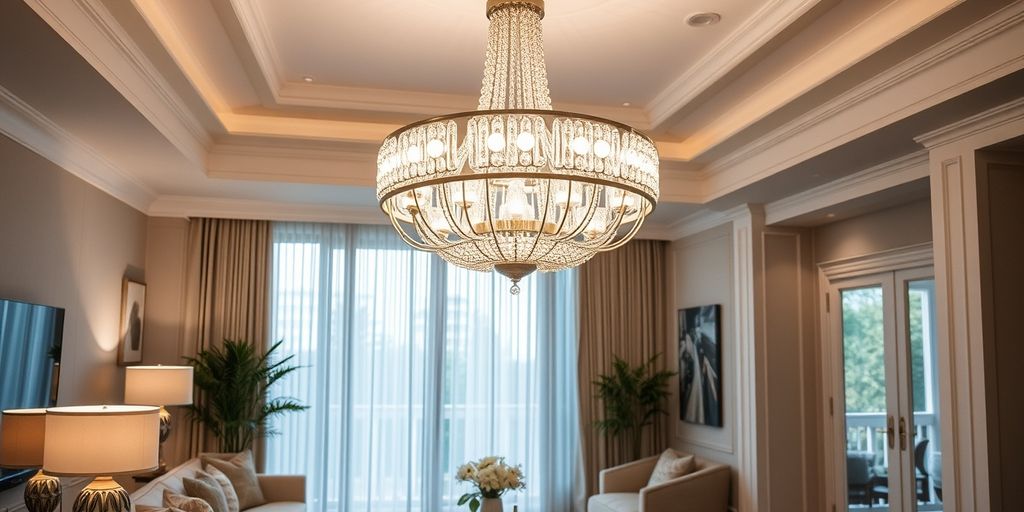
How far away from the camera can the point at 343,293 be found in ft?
Result: 21.9

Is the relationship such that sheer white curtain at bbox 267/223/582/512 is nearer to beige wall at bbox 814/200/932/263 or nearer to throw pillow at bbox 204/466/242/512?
throw pillow at bbox 204/466/242/512

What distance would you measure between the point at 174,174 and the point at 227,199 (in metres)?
0.90

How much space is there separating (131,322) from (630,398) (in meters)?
3.86

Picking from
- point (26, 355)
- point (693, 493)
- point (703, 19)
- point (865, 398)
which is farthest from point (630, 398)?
point (26, 355)

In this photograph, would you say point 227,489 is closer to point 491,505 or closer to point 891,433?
point 491,505

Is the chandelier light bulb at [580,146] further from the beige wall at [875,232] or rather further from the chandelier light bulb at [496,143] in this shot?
the beige wall at [875,232]

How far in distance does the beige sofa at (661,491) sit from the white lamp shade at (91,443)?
3560mm

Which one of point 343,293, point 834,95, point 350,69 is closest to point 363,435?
point 343,293

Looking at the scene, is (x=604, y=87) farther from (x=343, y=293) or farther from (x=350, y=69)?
(x=343, y=293)

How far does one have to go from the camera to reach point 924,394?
16.3ft

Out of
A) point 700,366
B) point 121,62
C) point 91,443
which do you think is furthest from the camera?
point 700,366

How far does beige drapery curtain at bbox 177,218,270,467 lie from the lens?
6.33 m

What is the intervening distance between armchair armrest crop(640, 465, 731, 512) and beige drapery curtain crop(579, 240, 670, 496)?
1.12 metres

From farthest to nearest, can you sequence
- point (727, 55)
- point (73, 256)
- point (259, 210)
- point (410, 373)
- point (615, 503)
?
1. point (410, 373)
2. point (259, 210)
3. point (615, 503)
4. point (73, 256)
5. point (727, 55)
